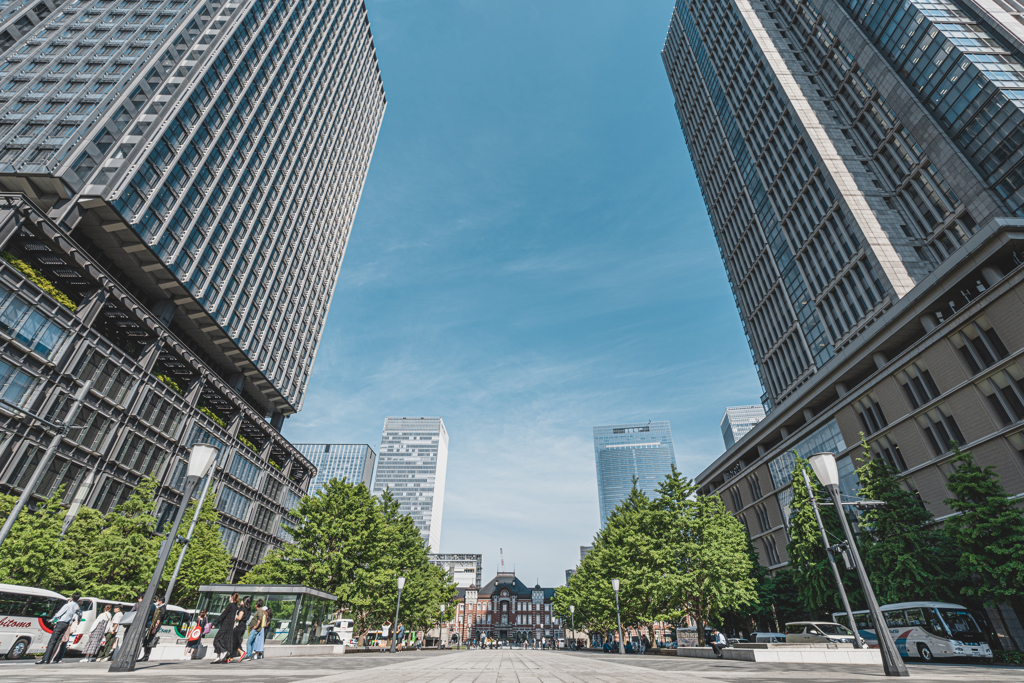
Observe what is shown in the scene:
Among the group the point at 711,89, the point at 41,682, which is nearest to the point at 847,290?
the point at 711,89

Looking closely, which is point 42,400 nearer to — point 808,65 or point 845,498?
point 845,498

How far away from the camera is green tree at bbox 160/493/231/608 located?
36312mm

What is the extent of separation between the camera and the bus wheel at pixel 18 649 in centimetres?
1870

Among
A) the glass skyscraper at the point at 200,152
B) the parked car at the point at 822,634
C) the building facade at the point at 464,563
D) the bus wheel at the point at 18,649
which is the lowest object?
the bus wheel at the point at 18,649

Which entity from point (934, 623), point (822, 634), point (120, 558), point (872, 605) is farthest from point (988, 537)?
point (120, 558)

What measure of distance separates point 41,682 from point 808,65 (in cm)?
8652

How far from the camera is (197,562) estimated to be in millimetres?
37500

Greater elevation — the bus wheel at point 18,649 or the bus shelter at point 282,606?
the bus shelter at point 282,606

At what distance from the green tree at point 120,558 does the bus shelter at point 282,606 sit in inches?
347

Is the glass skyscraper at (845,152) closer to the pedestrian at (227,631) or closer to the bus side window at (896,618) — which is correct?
the bus side window at (896,618)

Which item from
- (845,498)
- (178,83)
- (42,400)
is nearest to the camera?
(42,400)

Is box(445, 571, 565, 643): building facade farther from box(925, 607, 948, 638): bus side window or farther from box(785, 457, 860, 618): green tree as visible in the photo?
box(925, 607, 948, 638): bus side window

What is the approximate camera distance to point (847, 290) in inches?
2031

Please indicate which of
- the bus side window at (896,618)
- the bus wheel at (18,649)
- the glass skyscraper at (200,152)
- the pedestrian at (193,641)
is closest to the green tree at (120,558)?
the bus wheel at (18,649)
